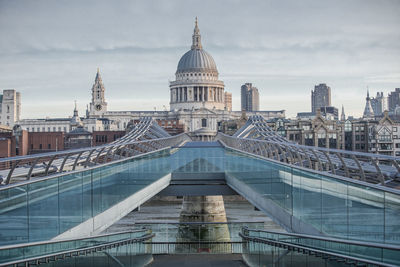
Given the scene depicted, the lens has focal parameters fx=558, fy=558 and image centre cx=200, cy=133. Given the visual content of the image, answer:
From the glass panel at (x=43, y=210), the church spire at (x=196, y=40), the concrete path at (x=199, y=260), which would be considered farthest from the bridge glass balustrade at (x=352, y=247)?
the church spire at (x=196, y=40)

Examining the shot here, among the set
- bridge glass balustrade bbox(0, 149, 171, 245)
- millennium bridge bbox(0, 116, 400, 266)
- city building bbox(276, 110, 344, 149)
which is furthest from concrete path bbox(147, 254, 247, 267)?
city building bbox(276, 110, 344, 149)

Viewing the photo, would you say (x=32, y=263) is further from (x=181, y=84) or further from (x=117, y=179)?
(x=181, y=84)

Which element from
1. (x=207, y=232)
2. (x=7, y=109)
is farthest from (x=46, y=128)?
(x=207, y=232)

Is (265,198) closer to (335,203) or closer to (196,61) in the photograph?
(335,203)

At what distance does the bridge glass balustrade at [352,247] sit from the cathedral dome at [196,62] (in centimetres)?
14489

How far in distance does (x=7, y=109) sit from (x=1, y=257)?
565 ft

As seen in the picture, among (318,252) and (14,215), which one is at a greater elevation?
(14,215)

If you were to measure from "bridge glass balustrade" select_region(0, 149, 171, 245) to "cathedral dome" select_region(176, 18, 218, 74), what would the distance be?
141 metres

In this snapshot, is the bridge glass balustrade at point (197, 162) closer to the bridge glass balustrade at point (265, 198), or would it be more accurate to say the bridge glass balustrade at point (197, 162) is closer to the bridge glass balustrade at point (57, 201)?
the bridge glass balustrade at point (265, 198)

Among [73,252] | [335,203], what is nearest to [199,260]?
[73,252]

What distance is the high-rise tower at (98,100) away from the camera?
6216 inches

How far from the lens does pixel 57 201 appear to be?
911 cm

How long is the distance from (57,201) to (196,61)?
147290 mm

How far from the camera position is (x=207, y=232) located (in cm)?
2236
